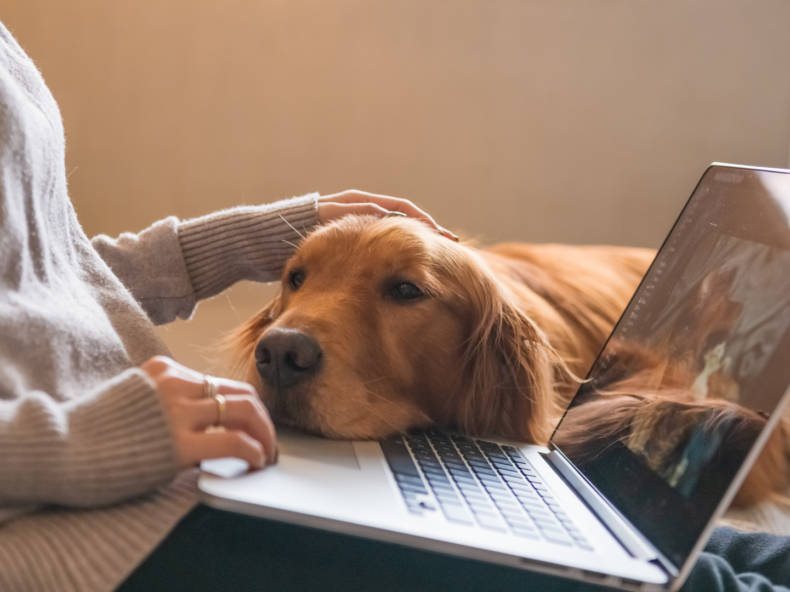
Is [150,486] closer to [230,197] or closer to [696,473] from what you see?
[696,473]

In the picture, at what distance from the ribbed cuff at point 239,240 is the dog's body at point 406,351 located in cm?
10

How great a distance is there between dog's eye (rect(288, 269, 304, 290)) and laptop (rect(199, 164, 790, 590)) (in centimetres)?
39

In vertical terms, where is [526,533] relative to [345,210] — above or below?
below

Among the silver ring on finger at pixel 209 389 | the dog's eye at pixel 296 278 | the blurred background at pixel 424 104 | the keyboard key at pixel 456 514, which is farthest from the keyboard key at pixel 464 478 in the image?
the blurred background at pixel 424 104

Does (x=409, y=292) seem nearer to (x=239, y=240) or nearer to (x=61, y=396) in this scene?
(x=239, y=240)

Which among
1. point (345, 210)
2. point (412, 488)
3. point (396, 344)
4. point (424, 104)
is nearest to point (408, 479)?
point (412, 488)

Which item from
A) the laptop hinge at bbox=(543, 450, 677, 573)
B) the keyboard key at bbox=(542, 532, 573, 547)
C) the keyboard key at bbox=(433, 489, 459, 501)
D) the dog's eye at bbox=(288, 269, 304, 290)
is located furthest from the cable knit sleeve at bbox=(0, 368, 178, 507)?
the dog's eye at bbox=(288, 269, 304, 290)

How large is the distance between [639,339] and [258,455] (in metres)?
0.69

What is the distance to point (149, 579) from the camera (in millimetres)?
693

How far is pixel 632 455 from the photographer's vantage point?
2.94ft

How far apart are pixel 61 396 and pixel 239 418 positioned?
0.78ft

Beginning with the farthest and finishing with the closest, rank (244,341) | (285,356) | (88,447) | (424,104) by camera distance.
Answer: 1. (424,104)
2. (244,341)
3. (285,356)
4. (88,447)

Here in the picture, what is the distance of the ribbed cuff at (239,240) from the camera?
1.36m

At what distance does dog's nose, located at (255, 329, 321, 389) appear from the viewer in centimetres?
100
